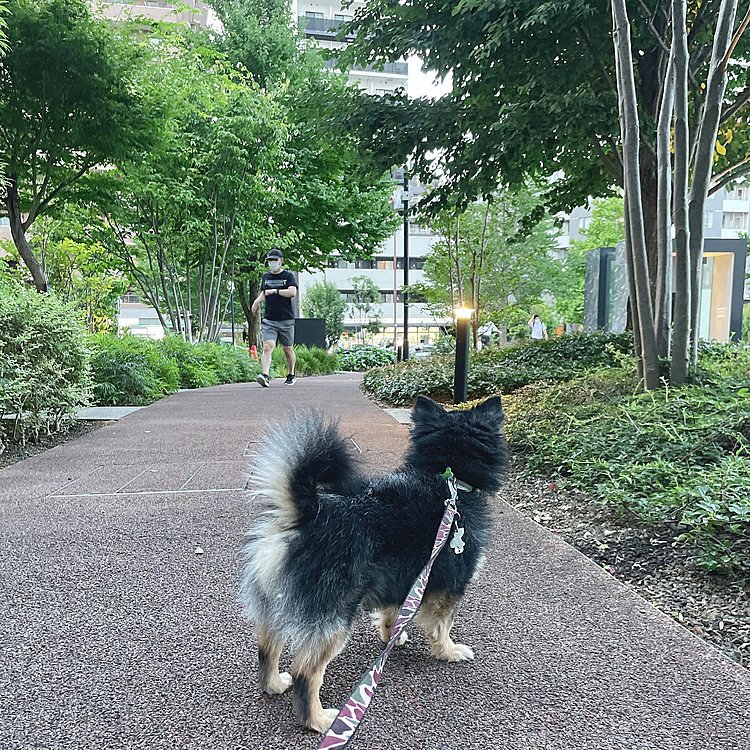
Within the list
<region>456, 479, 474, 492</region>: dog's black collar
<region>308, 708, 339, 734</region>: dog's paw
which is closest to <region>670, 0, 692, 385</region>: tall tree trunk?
<region>456, 479, 474, 492</region>: dog's black collar

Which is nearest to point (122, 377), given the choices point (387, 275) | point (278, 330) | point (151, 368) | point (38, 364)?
point (151, 368)

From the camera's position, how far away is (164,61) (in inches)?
470

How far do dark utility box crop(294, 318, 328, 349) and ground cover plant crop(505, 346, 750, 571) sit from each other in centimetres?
2345

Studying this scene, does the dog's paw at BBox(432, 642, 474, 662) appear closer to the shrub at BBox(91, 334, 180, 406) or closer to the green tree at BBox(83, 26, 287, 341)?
the shrub at BBox(91, 334, 180, 406)

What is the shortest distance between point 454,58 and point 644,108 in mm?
2906

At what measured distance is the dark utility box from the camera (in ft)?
98.1

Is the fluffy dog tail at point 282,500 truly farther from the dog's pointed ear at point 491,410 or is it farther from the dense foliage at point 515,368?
the dense foliage at point 515,368

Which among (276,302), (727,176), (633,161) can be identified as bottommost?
(276,302)

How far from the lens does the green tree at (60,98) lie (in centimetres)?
928

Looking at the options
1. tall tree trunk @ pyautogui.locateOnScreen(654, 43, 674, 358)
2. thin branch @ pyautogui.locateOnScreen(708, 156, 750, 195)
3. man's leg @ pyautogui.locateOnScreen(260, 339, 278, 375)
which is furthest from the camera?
man's leg @ pyautogui.locateOnScreen(260, 339, 278, 375)

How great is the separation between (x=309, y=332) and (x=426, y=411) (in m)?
28.1

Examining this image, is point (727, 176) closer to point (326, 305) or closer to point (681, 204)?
point (681, 204)

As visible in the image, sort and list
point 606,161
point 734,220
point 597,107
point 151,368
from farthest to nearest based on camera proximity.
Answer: point 734,220, point 151,368, point 606,161, point 597,107

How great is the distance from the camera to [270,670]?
Answer: 2.08m
